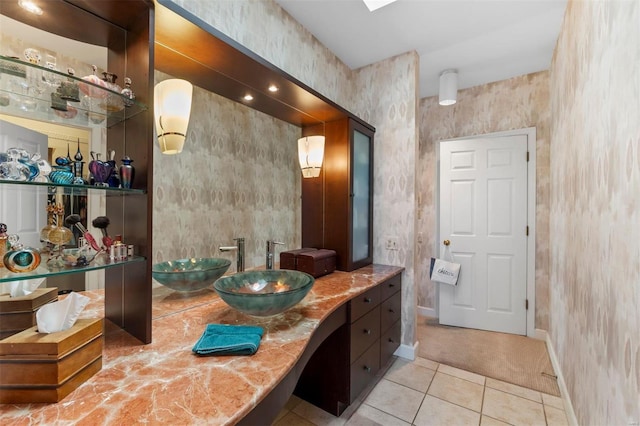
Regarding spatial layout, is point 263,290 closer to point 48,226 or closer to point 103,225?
point 103,225

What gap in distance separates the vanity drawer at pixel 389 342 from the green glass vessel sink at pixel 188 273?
1.35 metres

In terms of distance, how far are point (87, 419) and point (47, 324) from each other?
0.27 meters


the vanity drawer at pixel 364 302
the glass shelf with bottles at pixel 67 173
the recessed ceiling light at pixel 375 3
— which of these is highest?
the recessed ceiling light at pixel 375 3

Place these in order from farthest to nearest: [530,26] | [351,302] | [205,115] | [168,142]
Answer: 1. [530,26]
2. [351,302]
3. [205,115]
4. [168,142]

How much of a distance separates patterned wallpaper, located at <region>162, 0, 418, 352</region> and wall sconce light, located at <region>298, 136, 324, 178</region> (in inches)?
18.7

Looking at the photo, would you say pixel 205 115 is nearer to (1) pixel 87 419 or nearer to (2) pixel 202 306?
(2) pixel 202 306

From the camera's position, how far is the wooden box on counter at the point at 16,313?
2.60ft

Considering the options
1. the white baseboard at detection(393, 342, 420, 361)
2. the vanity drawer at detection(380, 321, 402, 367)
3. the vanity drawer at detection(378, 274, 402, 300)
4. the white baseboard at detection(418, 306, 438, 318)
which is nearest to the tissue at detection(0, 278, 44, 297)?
the vanity drawer at detection(378, 274, 402, 300)

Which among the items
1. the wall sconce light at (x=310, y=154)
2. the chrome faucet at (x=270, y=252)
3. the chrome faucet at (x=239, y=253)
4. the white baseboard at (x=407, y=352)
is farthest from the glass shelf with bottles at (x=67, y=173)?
the white baseboard at (x=407, y=352)

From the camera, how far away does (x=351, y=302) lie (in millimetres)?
1688

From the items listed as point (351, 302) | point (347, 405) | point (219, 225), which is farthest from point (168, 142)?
point (347, 405)

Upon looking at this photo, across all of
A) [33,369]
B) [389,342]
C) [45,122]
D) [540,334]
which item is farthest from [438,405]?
[45,122]

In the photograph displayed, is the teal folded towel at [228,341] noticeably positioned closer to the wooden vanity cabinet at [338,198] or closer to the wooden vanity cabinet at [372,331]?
the wooden vanity cabinet at [372,331]

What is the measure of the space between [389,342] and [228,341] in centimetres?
165
